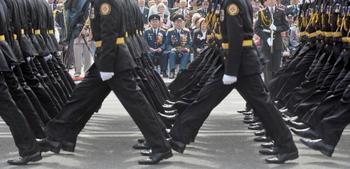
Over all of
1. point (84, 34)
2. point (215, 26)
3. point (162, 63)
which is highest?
point (215, 26)

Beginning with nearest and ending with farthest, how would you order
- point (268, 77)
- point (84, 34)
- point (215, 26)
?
point (215, 26)
point (268, 77)
point (84, 34)

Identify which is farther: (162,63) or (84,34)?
(162,63)

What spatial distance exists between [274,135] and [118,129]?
9.07 feet

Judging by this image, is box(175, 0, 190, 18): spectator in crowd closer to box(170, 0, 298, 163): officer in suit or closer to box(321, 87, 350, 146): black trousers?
box(170, 0, 298, 163): officer in suit

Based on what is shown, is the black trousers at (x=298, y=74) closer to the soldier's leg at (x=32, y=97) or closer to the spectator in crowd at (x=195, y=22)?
the soldier's leg at (x=32, y=97)

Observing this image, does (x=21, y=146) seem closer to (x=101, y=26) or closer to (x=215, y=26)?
(x=101, y=26)

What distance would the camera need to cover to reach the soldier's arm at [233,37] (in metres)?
7.25

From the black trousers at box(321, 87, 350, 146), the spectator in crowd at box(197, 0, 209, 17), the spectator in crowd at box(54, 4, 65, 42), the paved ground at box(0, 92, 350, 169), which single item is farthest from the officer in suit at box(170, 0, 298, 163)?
the spectator in crowd at box(54, 4, 65, 42)

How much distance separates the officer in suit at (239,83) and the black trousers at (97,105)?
317mm

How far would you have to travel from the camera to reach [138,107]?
291 inches

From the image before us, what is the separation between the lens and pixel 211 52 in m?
9.91

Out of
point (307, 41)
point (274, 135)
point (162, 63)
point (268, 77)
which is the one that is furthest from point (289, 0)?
point (274, 135)

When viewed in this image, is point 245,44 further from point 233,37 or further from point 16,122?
point 16,122

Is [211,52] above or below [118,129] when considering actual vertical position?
above
